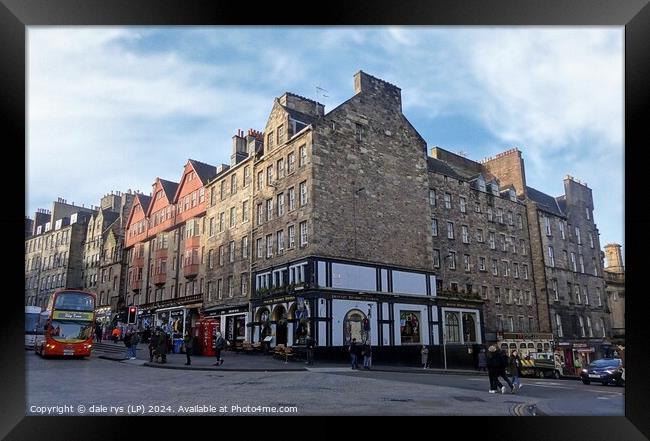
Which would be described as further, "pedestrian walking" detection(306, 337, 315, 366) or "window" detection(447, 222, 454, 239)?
"window" detection(447, 222, 454, 239)

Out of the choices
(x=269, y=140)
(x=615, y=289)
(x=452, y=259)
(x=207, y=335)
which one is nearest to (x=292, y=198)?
(x=269, y=140)

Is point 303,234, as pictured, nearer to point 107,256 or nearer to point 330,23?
point 107,256

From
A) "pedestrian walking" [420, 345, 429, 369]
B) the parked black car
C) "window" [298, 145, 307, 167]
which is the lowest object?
"pedestrian walking" [420, 345, 429, 369]

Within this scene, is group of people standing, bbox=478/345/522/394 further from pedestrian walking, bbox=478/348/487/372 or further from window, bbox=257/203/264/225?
window, bbox=257/203/264/225

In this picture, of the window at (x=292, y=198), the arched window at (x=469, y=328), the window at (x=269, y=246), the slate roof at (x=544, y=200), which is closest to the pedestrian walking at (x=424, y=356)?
the arched window at (x=469, y=328)

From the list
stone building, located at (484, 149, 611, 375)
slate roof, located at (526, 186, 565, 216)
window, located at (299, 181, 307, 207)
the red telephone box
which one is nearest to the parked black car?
stone building, located at (484, 149, 611, 375)

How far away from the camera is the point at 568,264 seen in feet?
56.6

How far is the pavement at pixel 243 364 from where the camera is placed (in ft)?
50.0

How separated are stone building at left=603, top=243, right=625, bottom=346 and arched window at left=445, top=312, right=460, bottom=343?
8.12 metres

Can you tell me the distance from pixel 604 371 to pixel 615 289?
96.2 inches

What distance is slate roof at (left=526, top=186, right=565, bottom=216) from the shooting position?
16.2m

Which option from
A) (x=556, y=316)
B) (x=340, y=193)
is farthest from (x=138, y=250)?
Answer: (x=556, y=316)
